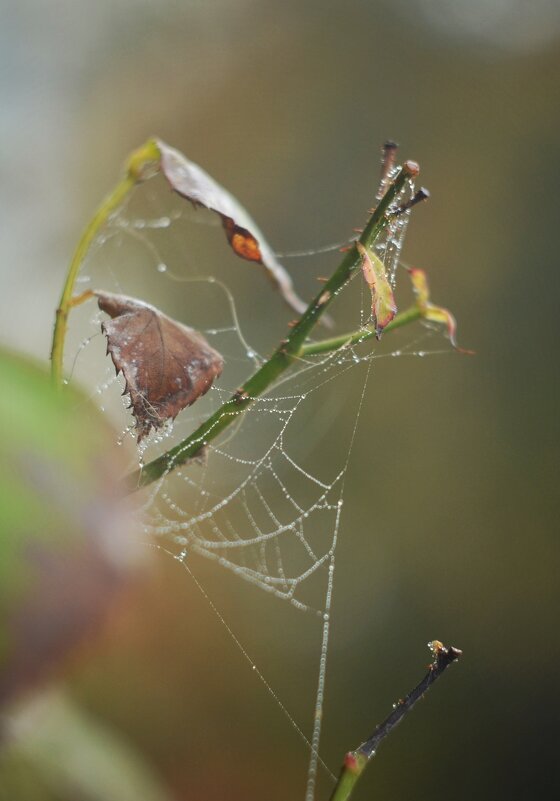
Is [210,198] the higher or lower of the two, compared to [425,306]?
higher

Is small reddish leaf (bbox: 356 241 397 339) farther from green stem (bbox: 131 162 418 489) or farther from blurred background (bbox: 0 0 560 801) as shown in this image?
blurred background (bbox: 0 0 560 801)

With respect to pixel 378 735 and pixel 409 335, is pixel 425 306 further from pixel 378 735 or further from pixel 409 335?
pixel 409 335

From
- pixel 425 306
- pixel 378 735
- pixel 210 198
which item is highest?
pixel 210 198

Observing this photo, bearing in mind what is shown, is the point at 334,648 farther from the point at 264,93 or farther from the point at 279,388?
the point at 264,93

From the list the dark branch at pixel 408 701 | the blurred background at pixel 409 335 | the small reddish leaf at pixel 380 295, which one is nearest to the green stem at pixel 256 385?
the small reddish leaf at pixel 380 295

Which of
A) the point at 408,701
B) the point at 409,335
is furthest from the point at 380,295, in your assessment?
the point at 409,335

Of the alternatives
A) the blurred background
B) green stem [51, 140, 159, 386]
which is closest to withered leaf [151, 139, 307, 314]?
green stem [51, 140, 159, 386]

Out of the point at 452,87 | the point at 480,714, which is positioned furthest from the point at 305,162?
the point at 480,714

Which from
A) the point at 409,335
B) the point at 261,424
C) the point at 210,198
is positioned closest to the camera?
the point at 210,198
